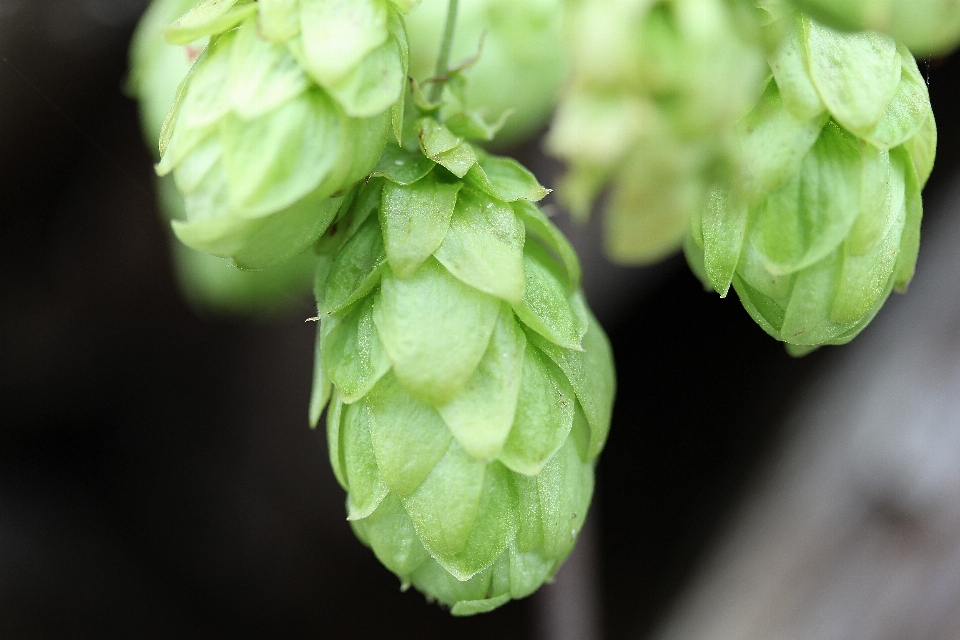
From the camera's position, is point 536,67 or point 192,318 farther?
point 192,318

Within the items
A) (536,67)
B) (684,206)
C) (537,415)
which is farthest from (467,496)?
(536,67)

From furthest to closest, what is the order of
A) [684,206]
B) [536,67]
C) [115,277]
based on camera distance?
1. [115,277]
2. [536,67]
3. [684,206]

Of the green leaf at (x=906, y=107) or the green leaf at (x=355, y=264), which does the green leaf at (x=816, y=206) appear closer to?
the green leaf at (x=906, y=107)

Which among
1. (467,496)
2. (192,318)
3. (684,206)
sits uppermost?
(684,206)

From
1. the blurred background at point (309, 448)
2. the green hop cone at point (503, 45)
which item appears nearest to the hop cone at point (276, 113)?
the green hop cone at point (503, 45)

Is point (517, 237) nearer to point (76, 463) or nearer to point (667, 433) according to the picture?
point (667, 433)

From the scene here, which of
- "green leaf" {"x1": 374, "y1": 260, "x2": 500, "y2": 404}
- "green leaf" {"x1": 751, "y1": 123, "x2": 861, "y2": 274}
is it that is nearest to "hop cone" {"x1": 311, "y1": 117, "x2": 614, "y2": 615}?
"green leaf" {"x1": 374, "y1": 260, "x2": 500, "y2": 404}
